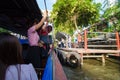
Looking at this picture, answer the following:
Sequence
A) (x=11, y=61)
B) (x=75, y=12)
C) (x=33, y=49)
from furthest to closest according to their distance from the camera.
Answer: (x=75, y=12)
(x=33, y=49)
(x=11, y=61)

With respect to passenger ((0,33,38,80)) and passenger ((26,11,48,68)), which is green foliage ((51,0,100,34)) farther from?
passenger ((0,33,38,80))

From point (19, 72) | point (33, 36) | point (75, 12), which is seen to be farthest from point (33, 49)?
point (75, 12)

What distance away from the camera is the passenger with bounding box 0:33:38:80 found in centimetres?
172

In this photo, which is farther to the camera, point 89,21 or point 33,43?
point 89,21

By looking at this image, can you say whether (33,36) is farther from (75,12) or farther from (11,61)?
(75,12)

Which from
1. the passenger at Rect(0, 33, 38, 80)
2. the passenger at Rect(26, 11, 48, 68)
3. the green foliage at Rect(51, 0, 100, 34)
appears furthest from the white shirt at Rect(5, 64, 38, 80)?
the green foliage at Rect(51, 0, 100, 34)

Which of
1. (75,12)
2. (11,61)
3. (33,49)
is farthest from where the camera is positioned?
(75,12)

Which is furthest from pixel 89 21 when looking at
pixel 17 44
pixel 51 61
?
pixel 17 44

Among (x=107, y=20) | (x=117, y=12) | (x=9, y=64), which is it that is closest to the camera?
(x=9, y=64)

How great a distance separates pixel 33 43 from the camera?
14.7 ft

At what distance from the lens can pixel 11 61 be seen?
1.75 m

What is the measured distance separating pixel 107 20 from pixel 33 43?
555 inches

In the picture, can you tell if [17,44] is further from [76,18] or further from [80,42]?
[76,18]

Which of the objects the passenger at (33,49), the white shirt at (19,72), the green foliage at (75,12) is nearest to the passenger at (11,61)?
the white shirt at (19,72)
